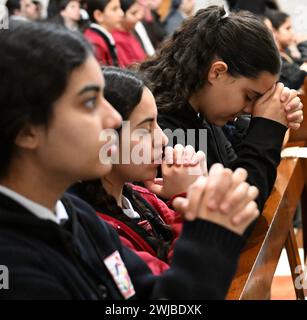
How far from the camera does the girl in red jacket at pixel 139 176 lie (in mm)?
1177

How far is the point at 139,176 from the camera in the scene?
1255 mm

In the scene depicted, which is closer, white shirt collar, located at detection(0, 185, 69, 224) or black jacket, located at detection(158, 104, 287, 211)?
white shirt collar, located at detection(0, 185, 69, 224)

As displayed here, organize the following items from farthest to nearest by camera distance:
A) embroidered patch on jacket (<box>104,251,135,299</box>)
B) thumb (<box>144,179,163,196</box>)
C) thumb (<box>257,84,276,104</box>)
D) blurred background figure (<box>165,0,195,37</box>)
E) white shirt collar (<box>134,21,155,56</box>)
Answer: blurred background figure (<box>165,0,195,37</box>) → white shirt collar (<box>134,21,155,56</box>) → thumb (<box>257,84,276,104</box>) → thumb (<box>144,179,163,196</box>) → embroidered patch on jacket (<box>104,251,135,299</box>)

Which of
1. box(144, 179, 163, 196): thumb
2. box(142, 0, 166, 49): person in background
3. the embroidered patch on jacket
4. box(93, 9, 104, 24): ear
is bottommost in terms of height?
box(142, 0, 166, 49): person in background

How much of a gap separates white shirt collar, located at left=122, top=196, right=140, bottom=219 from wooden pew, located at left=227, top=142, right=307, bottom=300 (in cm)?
23

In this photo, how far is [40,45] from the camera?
882mm

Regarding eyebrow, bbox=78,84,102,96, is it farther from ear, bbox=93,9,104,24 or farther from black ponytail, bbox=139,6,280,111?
ear, bbox=93,9,104,24

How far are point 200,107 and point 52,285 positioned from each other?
40.0 inches

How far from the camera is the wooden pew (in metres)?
1.29

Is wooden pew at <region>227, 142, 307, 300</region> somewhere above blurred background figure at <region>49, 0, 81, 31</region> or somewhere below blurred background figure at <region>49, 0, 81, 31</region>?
above

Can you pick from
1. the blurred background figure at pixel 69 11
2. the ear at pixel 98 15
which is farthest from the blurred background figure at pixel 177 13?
A: the ear at pixel 98 15

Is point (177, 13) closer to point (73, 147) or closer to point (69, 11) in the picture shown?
point (69, 11)

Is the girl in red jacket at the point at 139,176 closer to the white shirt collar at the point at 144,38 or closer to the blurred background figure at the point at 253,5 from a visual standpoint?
the blurred background figure at the point at 253,5

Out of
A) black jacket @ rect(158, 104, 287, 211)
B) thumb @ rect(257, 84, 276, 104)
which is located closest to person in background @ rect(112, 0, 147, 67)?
black jacket @ rect(158, 104, 287, 211)
